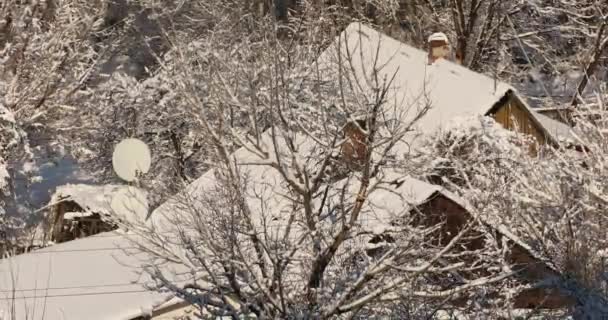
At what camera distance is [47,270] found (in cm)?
1078

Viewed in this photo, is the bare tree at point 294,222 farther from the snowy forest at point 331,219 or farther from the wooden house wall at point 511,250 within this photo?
the wooden house wall at point 511,250

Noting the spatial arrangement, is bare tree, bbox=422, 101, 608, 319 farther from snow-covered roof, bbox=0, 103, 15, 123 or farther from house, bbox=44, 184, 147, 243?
house, bbox=44, 184, 147, 243

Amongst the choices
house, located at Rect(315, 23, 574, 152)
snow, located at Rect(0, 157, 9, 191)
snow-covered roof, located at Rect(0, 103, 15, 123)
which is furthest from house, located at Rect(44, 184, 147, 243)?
house, located at Rect(315, 23, 574, 152)

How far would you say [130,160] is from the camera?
11125 millimetres

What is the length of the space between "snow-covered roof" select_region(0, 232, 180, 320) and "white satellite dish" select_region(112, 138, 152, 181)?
1.09 meters

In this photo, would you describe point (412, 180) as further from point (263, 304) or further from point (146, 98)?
point (146, 98)

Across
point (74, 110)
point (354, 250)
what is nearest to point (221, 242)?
point (354, 250)

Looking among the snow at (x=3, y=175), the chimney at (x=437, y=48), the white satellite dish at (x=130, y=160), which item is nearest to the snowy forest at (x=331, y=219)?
the white satellite dish at (x=130, y=160)

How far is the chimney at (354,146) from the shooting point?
8969mm

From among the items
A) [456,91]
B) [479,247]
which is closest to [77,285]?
[479,247]

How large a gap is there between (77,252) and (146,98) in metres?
9.88

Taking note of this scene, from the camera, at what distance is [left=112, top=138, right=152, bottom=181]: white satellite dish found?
1088cm

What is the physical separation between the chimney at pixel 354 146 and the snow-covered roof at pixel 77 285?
266 cm

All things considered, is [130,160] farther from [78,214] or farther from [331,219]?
[78,214]
